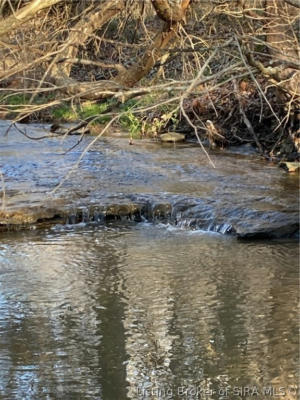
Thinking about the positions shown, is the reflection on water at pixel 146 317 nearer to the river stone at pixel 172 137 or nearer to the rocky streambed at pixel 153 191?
the rocky streambed at pixel 153 191

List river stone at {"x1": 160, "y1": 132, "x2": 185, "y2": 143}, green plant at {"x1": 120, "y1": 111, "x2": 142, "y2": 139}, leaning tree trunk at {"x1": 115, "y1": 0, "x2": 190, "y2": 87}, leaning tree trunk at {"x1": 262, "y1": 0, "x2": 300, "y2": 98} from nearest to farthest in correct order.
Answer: leaning tree trunk at {"x1": 262, "y1": 0, "x2": 300, "y2": 98}, leaning tree trunk at {"x1": 115, "y1": 0, "x2": 190, "y2": 87}, river stone at {"x1": 160, "y1": 132, "x2": 185, "y2": 143}, green plant at {"x1": 120, "y1": 111, "x2": 142, "y2": 139}

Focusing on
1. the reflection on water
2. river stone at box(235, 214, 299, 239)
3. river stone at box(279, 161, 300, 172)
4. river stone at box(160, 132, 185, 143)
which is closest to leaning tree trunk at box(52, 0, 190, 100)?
the reflection on water

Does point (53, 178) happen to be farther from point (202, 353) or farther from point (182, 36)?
point (202, 353)

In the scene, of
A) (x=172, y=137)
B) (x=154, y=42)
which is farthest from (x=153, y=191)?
(x=172, y=137)

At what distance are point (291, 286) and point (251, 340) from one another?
1.49 metres

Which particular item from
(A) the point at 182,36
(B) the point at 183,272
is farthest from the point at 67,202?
(A) the point at 182,36

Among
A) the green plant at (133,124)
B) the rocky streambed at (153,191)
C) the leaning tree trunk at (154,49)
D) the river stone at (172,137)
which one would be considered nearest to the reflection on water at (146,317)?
the rocky streambed at (153,191)

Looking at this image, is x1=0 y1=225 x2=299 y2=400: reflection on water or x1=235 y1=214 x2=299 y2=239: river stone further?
x1=235 y1=214 x2=299 y2=239: river stone

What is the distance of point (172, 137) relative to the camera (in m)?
15.6

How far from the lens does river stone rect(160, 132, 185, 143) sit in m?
15.5

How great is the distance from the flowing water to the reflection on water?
0.01 metres

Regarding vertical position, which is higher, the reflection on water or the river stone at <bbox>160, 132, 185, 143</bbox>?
the reflection on water

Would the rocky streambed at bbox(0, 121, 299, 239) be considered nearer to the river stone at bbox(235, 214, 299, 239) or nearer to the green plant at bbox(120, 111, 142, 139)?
the river stone at bbox(235, 214, 299, 239)

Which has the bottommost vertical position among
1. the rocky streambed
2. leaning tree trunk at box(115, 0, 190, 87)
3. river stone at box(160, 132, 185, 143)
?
river stone at box(160, 132, 185, 143)
